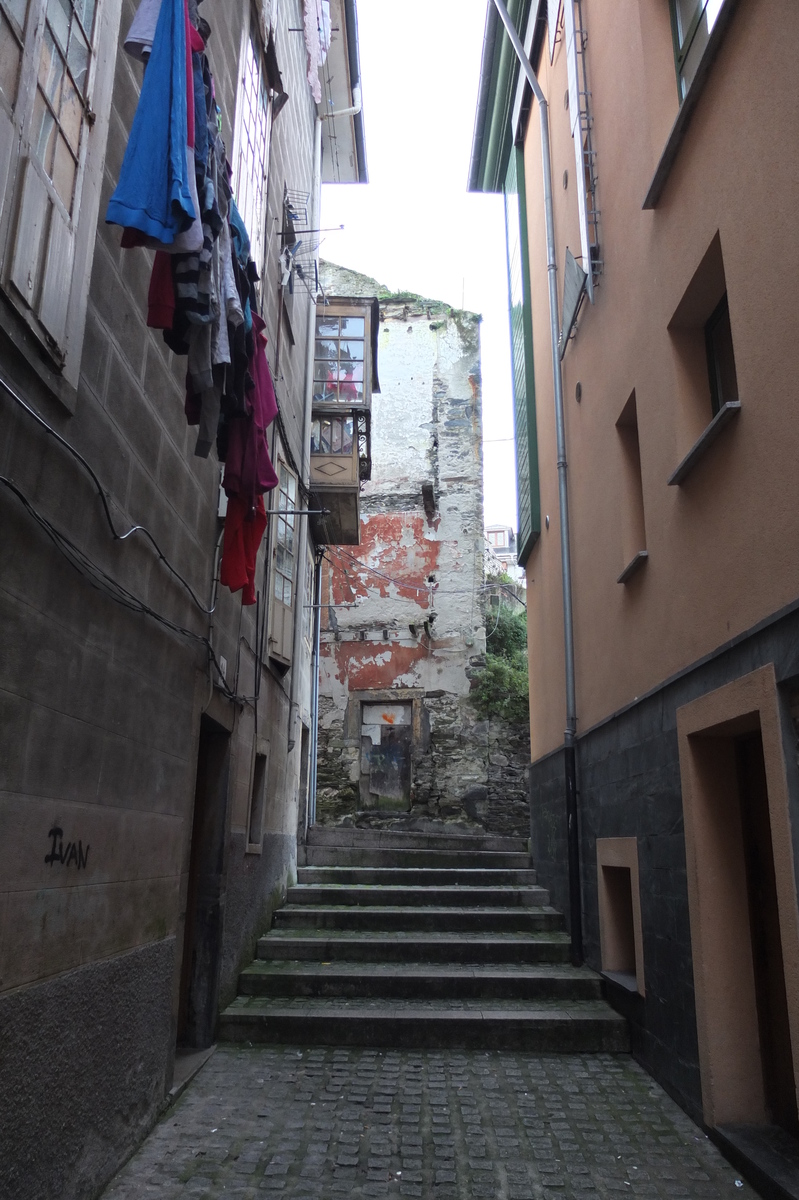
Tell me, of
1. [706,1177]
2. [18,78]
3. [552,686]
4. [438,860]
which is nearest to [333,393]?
[552,686]

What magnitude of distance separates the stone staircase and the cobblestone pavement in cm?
27

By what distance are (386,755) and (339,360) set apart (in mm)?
7211

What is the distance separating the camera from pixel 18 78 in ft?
9.25

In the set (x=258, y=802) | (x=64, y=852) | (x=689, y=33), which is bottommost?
(x=64, y=852)

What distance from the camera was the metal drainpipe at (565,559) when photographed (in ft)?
23.2

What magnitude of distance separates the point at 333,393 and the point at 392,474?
5.85 m

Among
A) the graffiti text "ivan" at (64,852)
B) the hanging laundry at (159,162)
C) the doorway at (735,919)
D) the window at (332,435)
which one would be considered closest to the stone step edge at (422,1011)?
the doorway at (735,919)

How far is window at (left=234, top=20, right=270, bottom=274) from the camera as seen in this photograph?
6.66 m

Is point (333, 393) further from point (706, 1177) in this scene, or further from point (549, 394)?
point (706, 1177)

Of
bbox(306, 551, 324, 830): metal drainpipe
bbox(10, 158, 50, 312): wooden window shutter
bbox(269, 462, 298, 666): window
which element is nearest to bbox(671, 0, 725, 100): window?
bbox(10, 158, 50, 312): wooden window shutter

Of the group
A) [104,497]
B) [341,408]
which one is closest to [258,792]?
[104,497]

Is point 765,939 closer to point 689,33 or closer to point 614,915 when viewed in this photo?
point 614,915

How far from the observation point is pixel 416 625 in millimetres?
16172

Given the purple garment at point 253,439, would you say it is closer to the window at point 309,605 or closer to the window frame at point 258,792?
the window frame at point 258,792
